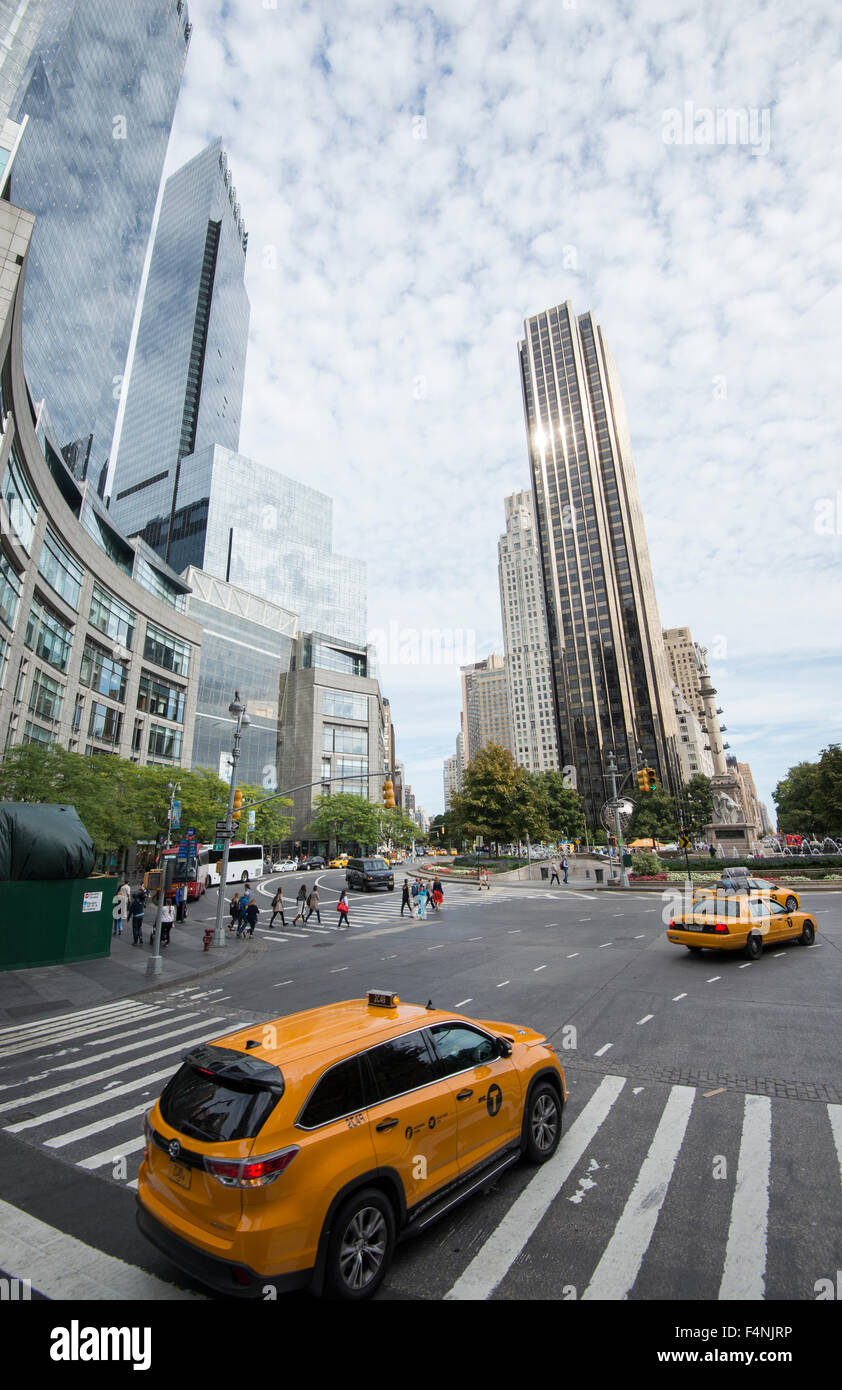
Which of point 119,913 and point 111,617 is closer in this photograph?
point 119,913

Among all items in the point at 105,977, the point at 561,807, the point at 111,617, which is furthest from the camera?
the point at 561,807

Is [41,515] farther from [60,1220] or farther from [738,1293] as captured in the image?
[738,1293]

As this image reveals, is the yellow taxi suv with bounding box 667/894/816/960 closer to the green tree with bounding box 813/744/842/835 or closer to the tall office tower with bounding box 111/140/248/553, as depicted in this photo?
the green tree with bounding box 813/744/842/835

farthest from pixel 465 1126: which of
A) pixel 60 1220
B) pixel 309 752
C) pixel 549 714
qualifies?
pixel 549 714

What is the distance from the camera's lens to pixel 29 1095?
25.6 feet

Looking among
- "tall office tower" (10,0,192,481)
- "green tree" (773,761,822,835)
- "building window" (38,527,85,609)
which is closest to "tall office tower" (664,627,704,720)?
"green tree" (773,761,822,835)

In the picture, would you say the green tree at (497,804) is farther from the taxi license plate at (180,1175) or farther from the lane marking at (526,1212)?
the taxi license plate at (180,1175)

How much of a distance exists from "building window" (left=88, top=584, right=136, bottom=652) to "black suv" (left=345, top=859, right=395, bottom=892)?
27.1 meters

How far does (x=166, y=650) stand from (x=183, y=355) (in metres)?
121

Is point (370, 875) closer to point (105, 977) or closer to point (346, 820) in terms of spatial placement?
point (105, 977)

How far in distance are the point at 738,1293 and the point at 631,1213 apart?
1.02 m

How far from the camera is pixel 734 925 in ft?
45.9

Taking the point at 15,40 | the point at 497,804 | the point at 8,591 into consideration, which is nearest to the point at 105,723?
the point at 8,591

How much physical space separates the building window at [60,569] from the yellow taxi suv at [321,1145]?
37707 millimetres
